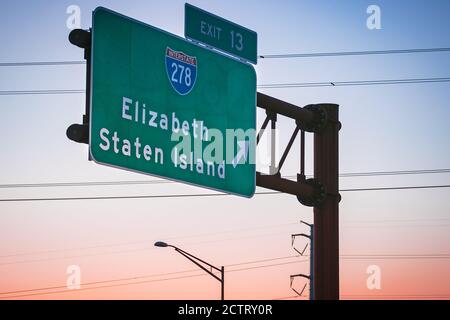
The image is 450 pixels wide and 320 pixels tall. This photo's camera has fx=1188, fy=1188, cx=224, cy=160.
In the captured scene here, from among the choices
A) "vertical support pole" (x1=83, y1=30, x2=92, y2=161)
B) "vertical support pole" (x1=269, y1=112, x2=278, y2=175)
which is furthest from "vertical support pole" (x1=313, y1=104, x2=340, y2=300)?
"vertical support pole" (x1=83, y1=30, x2=92, y2=161)

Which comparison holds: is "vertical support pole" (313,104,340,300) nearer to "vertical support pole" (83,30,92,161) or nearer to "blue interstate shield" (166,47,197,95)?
"blue interstate shield" (166,47,197,95)

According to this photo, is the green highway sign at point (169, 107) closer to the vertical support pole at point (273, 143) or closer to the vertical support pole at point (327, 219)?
the vertical support pole at point (273, 143)

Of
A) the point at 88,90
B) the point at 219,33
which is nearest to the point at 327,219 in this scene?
the point at 219,33

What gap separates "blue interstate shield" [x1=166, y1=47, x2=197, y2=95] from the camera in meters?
16.4

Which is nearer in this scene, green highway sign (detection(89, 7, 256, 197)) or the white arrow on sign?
green highway sign (detection(89, 7, 256, 197))

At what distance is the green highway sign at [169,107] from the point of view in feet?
50.3

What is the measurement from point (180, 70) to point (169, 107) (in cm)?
62

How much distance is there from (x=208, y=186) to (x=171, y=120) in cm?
112

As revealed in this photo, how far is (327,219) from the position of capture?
1883 cm

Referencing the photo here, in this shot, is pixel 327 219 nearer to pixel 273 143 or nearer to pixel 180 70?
pixel 273 143

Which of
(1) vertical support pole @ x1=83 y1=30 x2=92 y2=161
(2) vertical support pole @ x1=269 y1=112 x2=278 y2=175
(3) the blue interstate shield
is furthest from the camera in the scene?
(2) vertical support pole @ x1=269 y1=112 x2=278 y2=175

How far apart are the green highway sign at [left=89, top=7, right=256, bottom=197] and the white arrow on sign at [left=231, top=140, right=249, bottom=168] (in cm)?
1

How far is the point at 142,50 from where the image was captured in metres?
16.1
